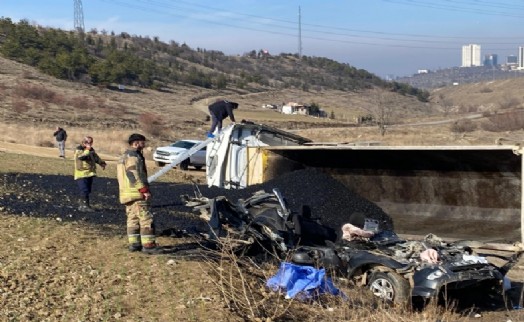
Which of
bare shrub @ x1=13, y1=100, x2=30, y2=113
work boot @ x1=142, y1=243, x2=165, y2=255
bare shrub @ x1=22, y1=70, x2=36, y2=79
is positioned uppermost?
bare shrub @ x1=22, y1=70, x2=36, y2=79

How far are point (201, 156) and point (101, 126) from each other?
22.4 m

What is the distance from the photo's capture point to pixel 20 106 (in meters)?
49.4

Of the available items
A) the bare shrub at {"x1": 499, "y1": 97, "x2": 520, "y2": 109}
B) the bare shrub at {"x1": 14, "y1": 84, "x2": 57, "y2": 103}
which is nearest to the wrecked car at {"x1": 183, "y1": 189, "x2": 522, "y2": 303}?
the bare shrub at {"x1": 14, "y1": 84, "x2": 57, "y2": 103}

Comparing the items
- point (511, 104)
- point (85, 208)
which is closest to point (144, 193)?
point (85, 208)

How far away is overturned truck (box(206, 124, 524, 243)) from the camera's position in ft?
37.8

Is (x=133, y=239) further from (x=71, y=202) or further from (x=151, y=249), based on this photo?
(x=71, y=202)

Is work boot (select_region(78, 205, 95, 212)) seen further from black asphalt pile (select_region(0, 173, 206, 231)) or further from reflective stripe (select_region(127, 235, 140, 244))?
reflective stripe (select_region(127, 235, 140, 244))

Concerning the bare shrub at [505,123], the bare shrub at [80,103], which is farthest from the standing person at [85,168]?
the bare shrub at [80,103]

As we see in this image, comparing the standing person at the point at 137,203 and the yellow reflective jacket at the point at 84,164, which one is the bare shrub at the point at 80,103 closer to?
the yellow reflective jacket at the point at 84,164

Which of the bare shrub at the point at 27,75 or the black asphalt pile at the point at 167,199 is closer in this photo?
the black asphalt pile at the point at 167,199

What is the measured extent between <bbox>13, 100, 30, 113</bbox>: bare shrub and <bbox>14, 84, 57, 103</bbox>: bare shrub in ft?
12.6

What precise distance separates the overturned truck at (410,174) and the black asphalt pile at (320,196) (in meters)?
0.15

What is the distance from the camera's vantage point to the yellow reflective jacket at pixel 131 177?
8438mm

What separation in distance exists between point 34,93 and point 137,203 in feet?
168
